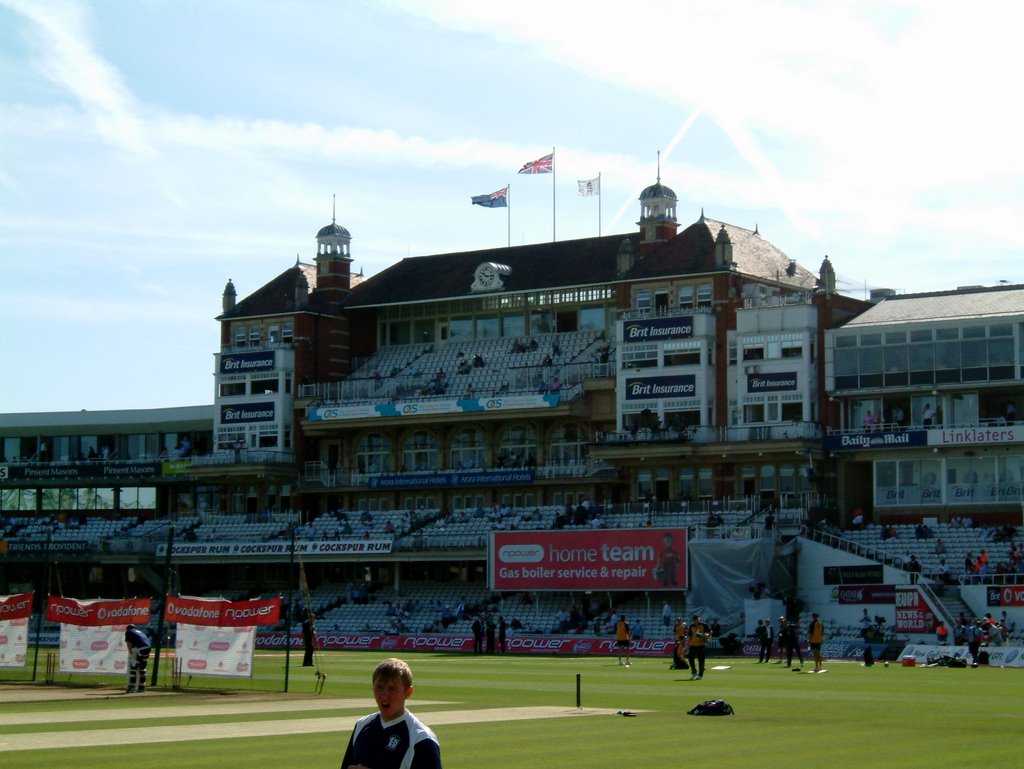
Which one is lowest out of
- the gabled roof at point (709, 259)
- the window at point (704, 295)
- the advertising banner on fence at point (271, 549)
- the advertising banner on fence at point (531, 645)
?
the advertising banner on fence at point (531, 645)

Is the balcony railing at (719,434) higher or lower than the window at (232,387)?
lower

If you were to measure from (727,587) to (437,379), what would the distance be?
2536 cm

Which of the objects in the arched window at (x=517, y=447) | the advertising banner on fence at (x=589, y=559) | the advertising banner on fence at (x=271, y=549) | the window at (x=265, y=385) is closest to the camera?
the advertising banner on fence at (x=589, y=559)

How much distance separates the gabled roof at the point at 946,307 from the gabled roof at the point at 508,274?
1443 centimetres

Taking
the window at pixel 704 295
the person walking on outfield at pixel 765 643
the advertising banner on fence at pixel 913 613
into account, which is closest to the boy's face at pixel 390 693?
the person walking on outfield at pixel 765 643

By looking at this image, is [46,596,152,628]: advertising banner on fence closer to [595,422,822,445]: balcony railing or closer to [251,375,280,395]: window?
[595,422,822,445]: balcony railing

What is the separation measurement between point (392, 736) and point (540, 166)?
7539cm

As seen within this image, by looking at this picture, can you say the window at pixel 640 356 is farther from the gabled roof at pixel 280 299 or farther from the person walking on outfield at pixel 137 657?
the person walking on outfield at pixel 137 657

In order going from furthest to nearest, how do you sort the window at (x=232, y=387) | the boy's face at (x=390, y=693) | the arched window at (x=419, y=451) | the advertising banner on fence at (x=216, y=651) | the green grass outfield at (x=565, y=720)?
the window at (x=232, y=387), the arched window at (x=419, y=451), the advertising banner on fence at (x=216, y=651), the green grass outfield at (x=565, y=720), the boy's face at (x=390, y=693)

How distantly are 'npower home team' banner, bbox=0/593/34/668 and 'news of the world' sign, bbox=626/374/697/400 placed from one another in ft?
139

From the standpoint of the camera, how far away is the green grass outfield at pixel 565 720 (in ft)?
73.2

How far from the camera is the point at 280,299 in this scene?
9488cm

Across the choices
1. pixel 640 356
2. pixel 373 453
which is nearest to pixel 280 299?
pixel 373 453

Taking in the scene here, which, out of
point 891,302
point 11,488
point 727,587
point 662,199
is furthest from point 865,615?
point 11,488
